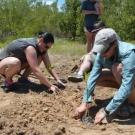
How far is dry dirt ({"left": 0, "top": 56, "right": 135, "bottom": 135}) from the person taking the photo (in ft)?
8.95

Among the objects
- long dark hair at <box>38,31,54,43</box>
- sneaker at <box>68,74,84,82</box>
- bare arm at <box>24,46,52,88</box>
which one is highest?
long dark hair at <box>38,31,54,43</box>

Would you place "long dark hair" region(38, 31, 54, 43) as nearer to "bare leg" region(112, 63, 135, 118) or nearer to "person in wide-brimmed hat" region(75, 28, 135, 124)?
"person in wide-brimmed hat" region(75, 28, 135, 124)

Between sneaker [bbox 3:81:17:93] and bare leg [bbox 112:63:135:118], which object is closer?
bare leg [bbox 112:63:135:118]

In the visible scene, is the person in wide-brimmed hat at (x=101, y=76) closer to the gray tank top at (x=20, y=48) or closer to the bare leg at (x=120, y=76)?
the bare leg at (x=120, y=76)

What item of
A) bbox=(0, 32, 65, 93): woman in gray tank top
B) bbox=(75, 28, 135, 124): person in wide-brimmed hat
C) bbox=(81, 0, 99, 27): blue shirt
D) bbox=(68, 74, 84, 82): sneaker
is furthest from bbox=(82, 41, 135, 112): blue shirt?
bbox=(81, 0, 99, 27): blue shirt

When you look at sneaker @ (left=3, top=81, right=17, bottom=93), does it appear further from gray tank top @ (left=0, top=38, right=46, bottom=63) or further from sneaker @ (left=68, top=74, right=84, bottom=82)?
sneaker @ (left=68, top=74, right=84, bottom=82)

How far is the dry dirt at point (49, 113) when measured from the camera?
2.73 metres

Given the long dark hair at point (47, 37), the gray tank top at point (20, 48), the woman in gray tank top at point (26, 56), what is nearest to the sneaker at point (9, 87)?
the woman in gray tank top at point (26, 56)

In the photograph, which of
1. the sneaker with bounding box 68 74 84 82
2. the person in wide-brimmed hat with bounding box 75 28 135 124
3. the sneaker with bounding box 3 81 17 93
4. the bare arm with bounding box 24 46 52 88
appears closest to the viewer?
the person in wide-brimmed hat with bounding box 75 28 135 124

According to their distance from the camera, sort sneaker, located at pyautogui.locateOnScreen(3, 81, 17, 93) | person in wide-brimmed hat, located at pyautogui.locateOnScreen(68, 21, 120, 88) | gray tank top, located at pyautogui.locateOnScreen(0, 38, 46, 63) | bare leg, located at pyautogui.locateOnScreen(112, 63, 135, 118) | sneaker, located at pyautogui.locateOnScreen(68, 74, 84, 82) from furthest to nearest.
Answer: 1. sneaker, located at pyautogui.locateOnScreen(68, 74, 84, 82)
2. sneaker, located at pyautogui.locateOnScreen(3, 81, 17, 93)
3. gray tank top, located at pyautogui.locateOnScreen(0, 38, 46, 63)
4. person in wide-brimmed hat, located at pyautogui.locateOnScreen(68, 21, 120, 88)
5. bare leg, located at pyautogui.locateOnScreen(112, 63, 135, 118)

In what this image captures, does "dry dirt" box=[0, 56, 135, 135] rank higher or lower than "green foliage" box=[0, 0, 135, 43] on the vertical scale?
higher

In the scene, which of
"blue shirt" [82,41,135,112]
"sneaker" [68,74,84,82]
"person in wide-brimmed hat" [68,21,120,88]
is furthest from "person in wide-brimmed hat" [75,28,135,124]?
"sneaker" [68,74,84,82]

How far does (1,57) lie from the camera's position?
13.2 ft

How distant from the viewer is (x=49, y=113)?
10.4ft
